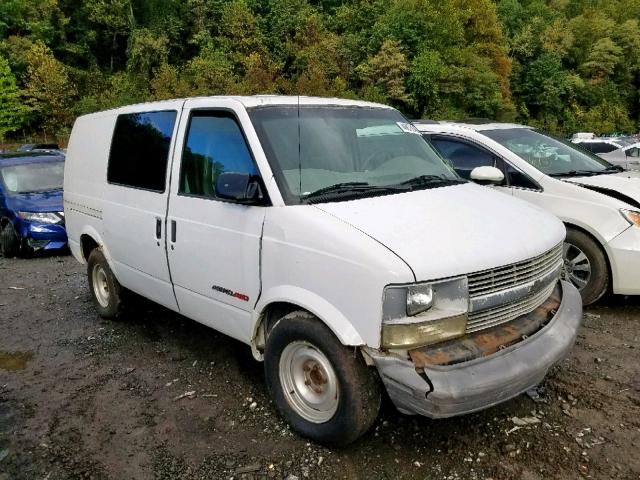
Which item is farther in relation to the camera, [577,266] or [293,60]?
[293,60]

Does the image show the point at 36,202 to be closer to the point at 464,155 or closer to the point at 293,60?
the point at 464,155

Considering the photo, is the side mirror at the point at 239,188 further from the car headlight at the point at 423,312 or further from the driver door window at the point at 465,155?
the driver door window at the point at 465,155

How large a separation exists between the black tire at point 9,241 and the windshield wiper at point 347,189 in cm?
761

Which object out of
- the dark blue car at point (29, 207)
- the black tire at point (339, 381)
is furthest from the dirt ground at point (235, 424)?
the dark blue car at point (29, 207)

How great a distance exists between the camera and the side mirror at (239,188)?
3146mm

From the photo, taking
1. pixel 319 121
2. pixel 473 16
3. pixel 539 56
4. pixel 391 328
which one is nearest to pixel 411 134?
pixel 319 121

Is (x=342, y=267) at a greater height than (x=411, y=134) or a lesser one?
lesser

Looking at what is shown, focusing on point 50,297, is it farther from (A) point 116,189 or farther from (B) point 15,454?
(B) point 15,454

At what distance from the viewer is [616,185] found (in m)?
5.23

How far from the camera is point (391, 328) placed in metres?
2.61

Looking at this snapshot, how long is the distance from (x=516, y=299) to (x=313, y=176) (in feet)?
4.62

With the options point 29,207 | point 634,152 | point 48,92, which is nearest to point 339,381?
point 29,207

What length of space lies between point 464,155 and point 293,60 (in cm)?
5653

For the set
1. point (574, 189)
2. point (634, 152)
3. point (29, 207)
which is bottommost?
point (634, 152)
